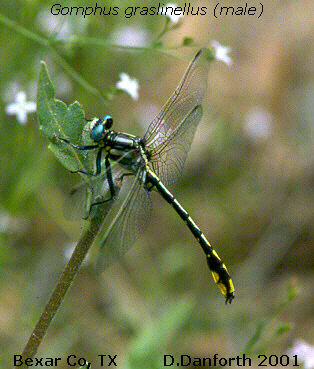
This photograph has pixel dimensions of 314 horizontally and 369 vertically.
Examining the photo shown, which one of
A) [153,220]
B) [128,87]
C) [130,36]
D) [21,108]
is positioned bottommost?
[128,87]

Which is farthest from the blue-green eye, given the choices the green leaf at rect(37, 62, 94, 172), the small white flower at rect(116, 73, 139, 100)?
the small white flower at rect(116, 73, 139, 100)

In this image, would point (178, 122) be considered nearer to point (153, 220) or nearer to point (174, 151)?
point (174, 151)

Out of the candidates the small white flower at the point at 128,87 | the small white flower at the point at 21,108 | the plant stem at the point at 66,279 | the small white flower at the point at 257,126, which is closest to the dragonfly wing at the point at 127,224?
the plant stem at the point at 66,279

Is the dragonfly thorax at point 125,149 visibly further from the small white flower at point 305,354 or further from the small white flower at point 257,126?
the small white flower at point 257,126

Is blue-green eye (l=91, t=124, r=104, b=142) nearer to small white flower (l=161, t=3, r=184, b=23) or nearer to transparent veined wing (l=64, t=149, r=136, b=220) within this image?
transparent veined wing (l=64, t=149, r=136, b=220)

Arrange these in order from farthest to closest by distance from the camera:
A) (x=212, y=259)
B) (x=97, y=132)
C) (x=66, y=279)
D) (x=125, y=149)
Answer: (x=212, y=259) → (x=125, y=149) → (x=97, y=132) → (x=66, y=279)

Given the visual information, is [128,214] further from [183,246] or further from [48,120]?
[183,246]

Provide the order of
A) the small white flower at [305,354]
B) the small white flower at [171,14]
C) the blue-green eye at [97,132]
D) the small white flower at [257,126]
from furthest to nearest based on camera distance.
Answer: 1. the small white flower at [257,126]
2. the small white flower at [171,14]
3. the small white flower at [305,354]
4. the blue-green eye at [97,132]

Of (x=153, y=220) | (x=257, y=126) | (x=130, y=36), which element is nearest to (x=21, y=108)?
(x=130, y=36)
